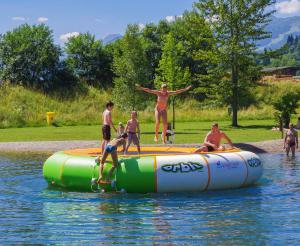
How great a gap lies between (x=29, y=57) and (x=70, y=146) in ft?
107

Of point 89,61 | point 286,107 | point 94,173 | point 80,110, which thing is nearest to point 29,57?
point 89,61

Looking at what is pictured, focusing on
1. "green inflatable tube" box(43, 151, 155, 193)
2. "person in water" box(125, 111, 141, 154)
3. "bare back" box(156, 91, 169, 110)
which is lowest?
"green inflatable tube" box(43, 151, 155, 193)

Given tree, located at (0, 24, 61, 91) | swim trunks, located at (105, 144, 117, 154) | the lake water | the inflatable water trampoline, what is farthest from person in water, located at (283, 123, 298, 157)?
tree, located at (0, 24, 61, 91)

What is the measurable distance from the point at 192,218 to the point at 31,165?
1152cm

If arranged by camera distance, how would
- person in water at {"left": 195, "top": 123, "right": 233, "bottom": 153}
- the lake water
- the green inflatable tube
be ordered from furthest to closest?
1. person in water at {"left": 195, "top": 123, "right": 233, "bottom": 153}
2. the green inflatable tube
3. the lake water

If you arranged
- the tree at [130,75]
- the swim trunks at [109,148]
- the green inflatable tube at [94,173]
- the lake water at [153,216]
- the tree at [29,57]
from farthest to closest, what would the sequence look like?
the tree at [29,57] < the tree at [130,75] < the green inflatable tube at [94,173] < the swim trunks at [109,148] < the lake water at [153,216]

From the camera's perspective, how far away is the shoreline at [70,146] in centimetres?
2711

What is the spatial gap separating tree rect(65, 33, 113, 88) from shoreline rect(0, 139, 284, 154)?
107 feet

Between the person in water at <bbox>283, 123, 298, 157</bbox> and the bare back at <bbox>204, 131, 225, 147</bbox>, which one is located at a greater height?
the bare back at <bbox>204, 131, 225, 147</bbox>

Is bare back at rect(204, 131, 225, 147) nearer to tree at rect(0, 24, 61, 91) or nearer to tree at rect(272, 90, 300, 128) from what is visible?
tree at rect(272, 90, 300, 128)

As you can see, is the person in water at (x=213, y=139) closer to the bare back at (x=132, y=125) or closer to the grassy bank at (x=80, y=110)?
the bare back at (x=132, y=125)

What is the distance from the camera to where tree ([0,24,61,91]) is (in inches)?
2328

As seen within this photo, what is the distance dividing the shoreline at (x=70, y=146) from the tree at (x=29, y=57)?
28887mm

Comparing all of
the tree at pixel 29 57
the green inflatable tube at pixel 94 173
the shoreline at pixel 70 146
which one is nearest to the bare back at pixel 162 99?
the green inflatable tube at pixel 94 173
